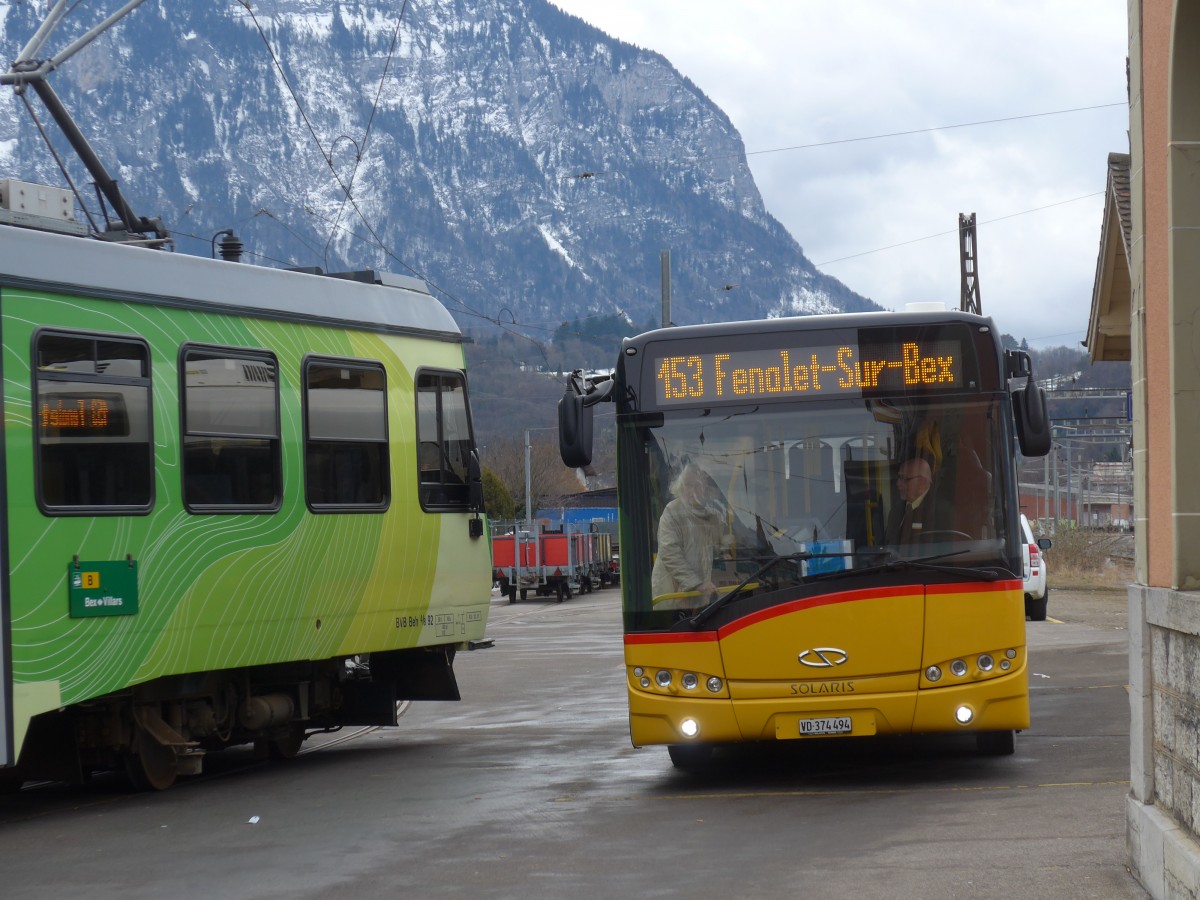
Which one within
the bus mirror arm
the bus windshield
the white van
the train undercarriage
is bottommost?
the white van

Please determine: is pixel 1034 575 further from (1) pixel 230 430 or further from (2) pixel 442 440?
(1) pixel 230 430

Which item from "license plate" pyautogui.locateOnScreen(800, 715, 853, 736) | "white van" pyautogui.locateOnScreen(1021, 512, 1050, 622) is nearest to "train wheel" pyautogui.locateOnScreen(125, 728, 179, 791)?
"license plate" pyautogui.locateOnScreen(800, 715, 853, 736)

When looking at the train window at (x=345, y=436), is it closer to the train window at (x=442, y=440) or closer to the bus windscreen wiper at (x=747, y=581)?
the train window at (x=442, y=440)

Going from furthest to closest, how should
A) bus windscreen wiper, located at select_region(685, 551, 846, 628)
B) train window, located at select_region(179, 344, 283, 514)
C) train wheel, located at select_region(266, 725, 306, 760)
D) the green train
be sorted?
train wheel, located at select_region(266, 725, 306, 760) → train window, located at select_region(179, 344, 283, 514) → bus windscreen wiper, located at select_region(685, 551, 846, 628) → the green train

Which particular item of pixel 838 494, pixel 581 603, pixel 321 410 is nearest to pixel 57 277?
pixel 321 410

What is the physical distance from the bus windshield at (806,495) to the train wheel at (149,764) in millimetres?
3294

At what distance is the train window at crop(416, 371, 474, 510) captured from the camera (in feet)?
44.0

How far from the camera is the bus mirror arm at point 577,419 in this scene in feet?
35.1

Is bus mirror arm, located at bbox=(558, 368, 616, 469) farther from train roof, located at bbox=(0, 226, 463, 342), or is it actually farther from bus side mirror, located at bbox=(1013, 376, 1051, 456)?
bus side mirror, located at bbox=(1013, 376, 1051, 456)

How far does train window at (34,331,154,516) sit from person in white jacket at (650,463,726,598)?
10.4ft

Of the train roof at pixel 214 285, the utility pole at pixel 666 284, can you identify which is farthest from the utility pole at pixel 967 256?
the train roof at pixel 214 285

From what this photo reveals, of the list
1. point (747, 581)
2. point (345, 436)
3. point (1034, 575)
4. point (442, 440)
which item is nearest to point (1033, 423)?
point (747, 581)

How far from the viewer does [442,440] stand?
Result: 13.7 meters

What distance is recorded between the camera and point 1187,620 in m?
6.28
